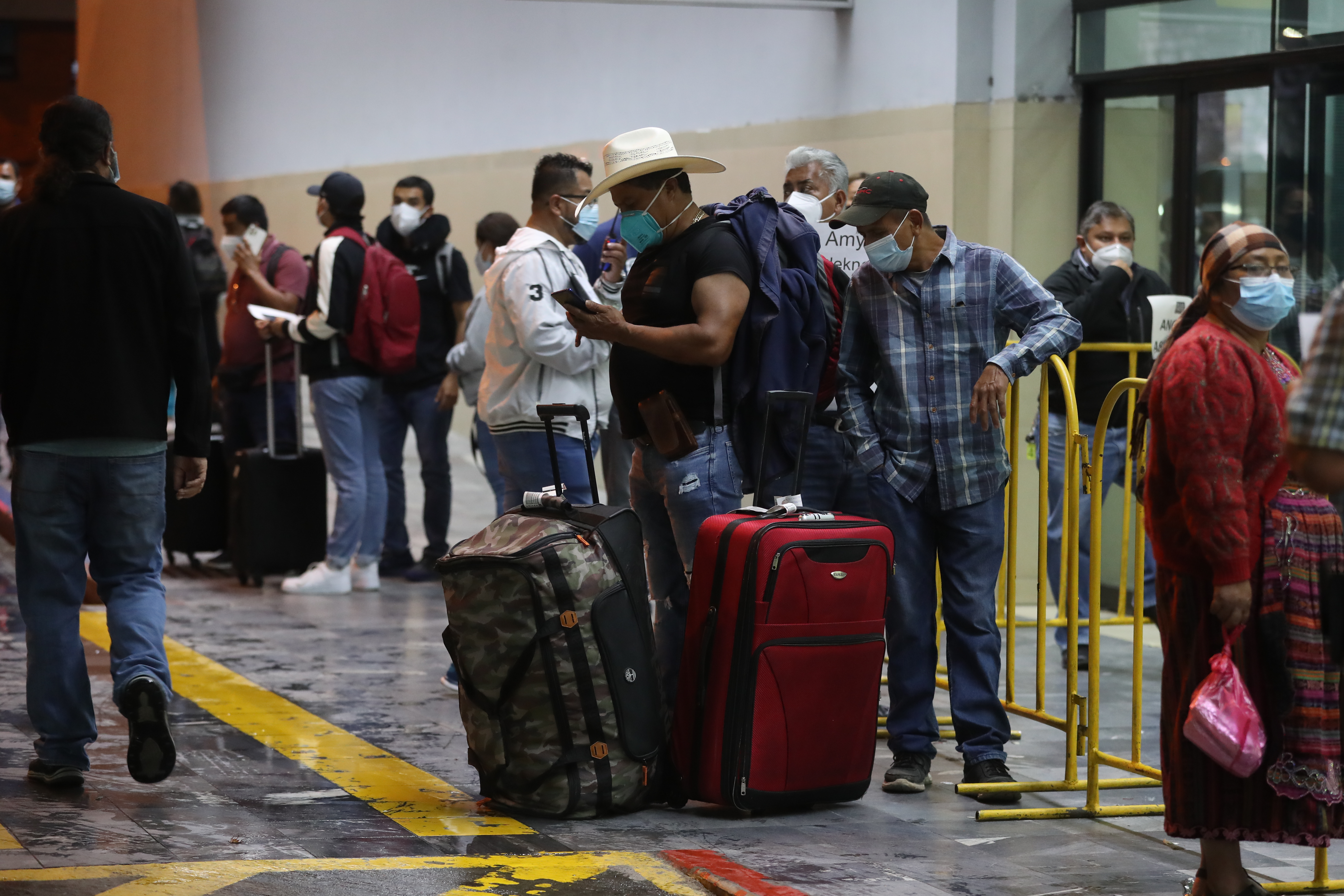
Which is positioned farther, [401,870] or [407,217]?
[407,217]

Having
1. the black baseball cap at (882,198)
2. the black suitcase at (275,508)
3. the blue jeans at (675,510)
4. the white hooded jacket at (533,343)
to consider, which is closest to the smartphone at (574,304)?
the blue jeans at (675,510)

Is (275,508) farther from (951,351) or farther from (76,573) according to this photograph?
(951,351)

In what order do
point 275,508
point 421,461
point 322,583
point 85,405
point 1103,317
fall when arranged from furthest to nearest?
point 421,461 < point 275,508 < point 322,583 < point 1103,317 < point 85,405

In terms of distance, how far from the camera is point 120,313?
500 cm

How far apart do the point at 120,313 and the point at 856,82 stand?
5.30 meters

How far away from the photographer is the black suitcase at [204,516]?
9.85 metres

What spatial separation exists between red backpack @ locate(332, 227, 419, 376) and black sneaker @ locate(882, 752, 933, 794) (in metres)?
4.51

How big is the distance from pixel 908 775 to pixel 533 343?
2.17 metres

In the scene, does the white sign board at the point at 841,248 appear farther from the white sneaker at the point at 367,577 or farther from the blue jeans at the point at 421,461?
the white sneaker at the point at 367,577

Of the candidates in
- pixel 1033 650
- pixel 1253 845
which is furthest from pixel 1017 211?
pixel 1253 845

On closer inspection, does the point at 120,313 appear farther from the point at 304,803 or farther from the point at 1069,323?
the point at 1069,323

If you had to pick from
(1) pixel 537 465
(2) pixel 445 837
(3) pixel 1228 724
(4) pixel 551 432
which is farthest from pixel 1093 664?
(1) pixel 537 465

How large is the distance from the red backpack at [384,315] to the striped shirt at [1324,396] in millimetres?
6704

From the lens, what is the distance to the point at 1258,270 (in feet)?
13.2
